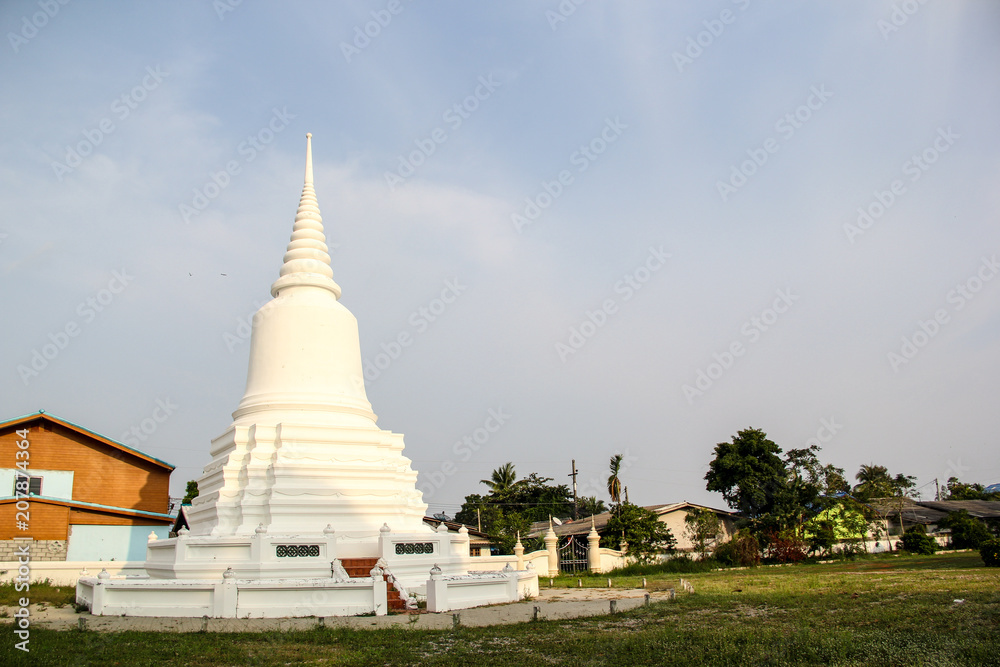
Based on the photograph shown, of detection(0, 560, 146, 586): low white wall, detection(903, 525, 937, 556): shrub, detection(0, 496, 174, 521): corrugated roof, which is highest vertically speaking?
detection(0, 496, 174, 521): corrugated roof

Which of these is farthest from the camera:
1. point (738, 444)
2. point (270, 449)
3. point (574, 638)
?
point (738, 444)

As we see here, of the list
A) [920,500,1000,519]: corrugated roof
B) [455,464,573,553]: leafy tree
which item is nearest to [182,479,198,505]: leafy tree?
[455,464,573,553]: leafy tree

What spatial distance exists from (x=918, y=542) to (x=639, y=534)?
16.2 meters

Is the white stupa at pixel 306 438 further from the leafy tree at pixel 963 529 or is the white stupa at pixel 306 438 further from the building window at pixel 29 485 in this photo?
the leafy tree at pixel 963 529

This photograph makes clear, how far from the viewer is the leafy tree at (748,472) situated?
41938 millimetres

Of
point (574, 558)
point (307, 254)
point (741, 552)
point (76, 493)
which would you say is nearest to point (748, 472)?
point (741, 552)

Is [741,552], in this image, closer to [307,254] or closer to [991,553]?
[991,553]

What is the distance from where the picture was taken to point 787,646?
29.3 feet

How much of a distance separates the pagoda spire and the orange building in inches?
413

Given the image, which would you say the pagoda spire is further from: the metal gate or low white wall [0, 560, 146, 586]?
the metal gate

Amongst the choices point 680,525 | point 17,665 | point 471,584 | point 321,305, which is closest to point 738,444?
point 680,525

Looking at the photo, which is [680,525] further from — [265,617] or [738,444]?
[265,617]

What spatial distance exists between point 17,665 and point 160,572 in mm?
9954

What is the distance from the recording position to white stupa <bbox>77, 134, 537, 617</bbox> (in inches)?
547
